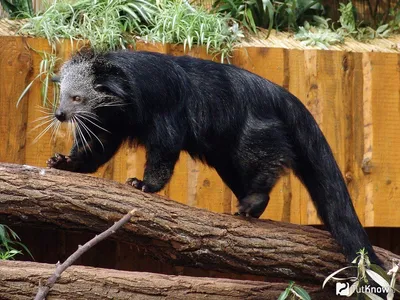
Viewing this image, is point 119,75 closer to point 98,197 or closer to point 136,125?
point 136,125

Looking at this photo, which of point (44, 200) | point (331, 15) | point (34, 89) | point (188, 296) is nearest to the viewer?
point (44, 200)

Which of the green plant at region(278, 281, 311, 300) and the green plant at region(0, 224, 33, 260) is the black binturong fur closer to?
the green plant at region(278, 281, 311, 300)

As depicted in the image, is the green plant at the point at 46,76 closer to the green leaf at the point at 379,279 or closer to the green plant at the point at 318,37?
the green plant at the point at 318,37

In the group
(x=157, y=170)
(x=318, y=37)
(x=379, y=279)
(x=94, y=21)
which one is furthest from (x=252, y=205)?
(x=318, y=37)

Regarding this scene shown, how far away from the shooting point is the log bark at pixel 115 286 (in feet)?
14.2

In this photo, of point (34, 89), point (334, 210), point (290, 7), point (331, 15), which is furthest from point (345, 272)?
point (331, 15)

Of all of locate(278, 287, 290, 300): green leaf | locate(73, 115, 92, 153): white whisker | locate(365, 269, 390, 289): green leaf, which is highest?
locate(73, 115, 92, 153): white whisker

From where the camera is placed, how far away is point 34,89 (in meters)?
6.31

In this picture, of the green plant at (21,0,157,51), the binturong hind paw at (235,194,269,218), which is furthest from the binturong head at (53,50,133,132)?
the green plant at (21,0,157,51)

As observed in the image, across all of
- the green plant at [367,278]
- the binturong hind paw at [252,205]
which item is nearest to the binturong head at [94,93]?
the binturong hind paw at [252,205]

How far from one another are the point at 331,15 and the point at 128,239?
452cm

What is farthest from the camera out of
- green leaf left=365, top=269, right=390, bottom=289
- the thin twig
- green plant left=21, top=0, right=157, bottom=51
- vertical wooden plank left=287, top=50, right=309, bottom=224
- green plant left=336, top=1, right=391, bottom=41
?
green plant left=336, top=1, right=391, bottom=41

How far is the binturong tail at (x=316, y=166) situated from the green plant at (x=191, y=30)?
1511 millimetres

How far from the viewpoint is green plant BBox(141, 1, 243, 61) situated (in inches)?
264
